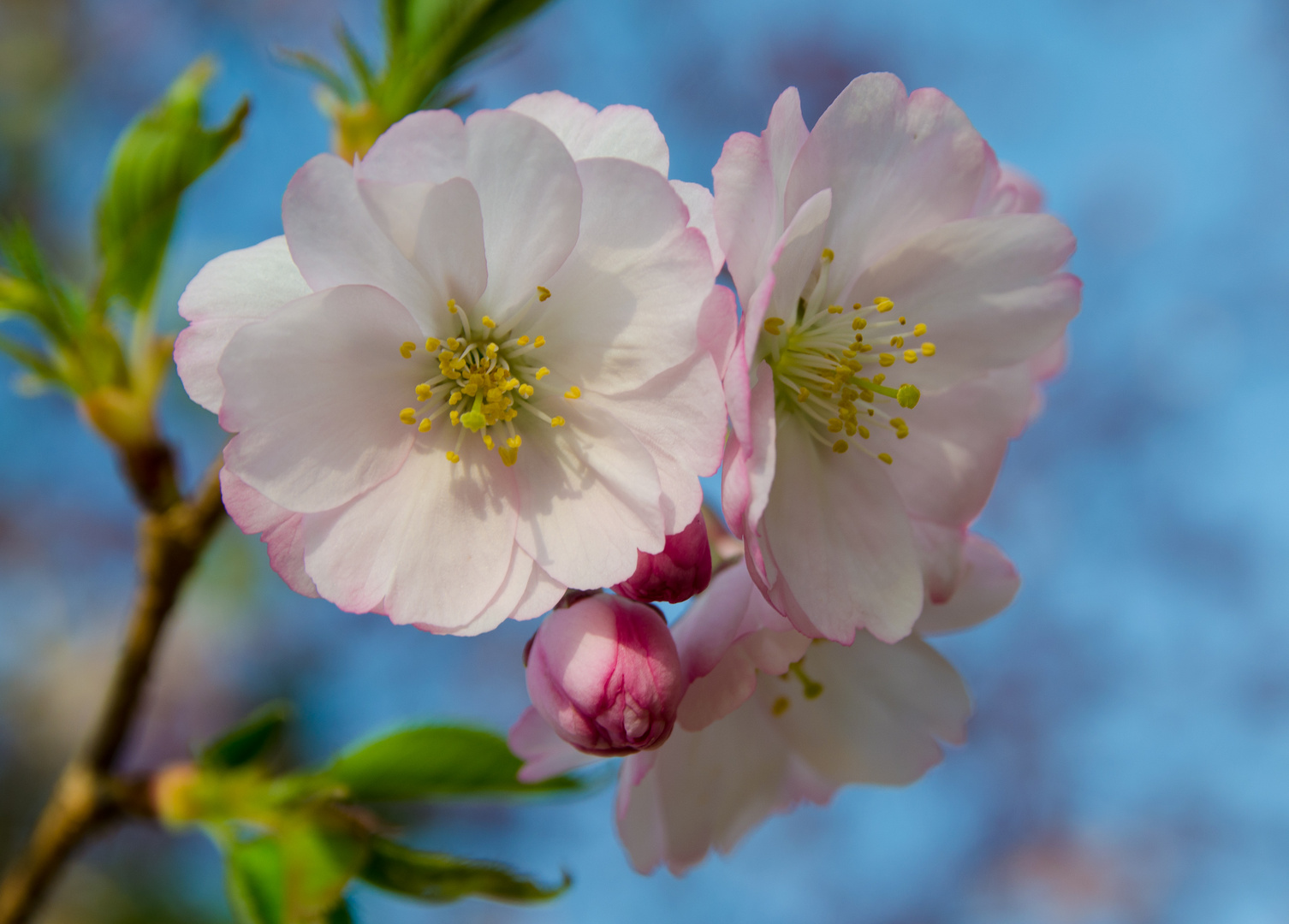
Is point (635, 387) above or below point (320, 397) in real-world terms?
above

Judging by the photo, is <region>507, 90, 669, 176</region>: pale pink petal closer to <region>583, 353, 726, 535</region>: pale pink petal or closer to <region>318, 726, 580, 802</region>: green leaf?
<region>583, 353, 726, 535</region>: pale pink petal

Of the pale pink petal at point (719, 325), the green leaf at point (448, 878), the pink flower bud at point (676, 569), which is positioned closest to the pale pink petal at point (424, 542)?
the pink flower bud at point (676, 569)

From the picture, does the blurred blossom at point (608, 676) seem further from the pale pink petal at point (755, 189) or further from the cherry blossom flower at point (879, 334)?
the pale pink petal at point (755, 189)

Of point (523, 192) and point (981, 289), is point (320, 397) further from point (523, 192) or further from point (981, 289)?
point (981, 289)

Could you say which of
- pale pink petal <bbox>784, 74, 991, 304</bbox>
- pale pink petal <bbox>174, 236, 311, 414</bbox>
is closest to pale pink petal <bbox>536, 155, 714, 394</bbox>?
pale pink petal <bbox>784, 74, 991, 304</bbox>

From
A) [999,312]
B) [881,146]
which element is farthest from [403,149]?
[999,312]

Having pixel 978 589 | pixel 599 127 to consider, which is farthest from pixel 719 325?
pixel 978 589
